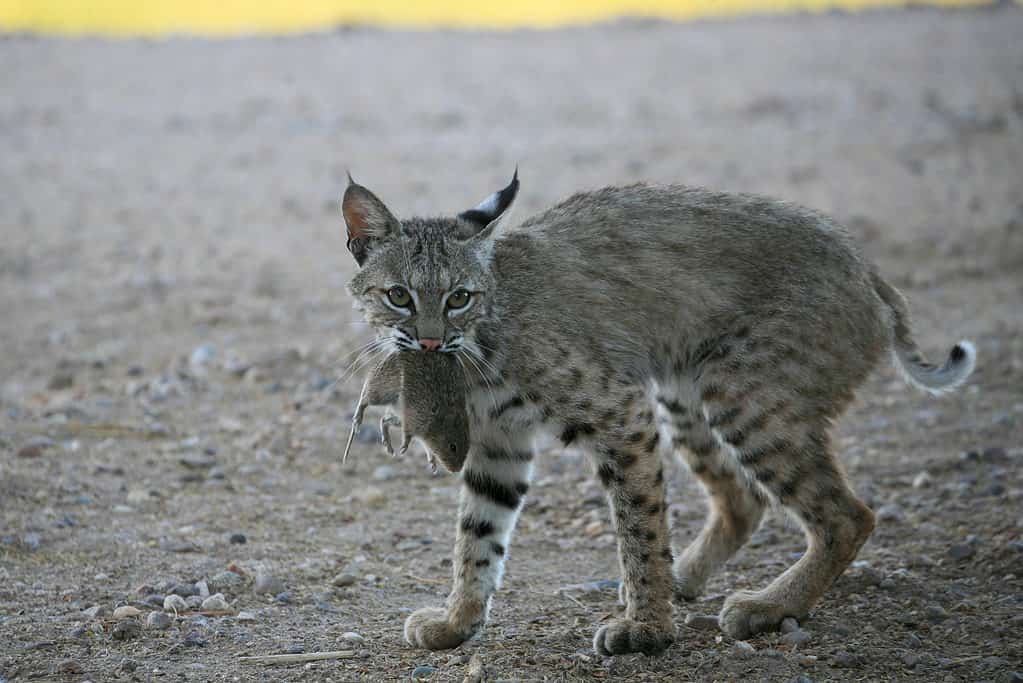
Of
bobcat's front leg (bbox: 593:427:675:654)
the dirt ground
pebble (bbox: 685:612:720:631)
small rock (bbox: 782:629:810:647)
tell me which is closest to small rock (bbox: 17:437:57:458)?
the dirt ground

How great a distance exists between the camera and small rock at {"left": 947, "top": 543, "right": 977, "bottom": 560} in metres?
5.48

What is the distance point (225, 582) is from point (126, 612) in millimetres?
467

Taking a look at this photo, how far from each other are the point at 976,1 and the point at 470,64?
27.6 ft

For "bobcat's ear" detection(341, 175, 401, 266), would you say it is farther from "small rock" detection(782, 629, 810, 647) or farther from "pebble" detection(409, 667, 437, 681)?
"small rock" detection(782, 629, 810, 647)

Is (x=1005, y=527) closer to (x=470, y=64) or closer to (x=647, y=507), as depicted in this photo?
(x=647, y=507)

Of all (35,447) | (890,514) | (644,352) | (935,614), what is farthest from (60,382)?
(935,614)

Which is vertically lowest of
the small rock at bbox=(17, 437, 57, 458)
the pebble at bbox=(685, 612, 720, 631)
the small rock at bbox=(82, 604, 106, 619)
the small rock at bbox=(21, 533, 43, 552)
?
the pebble at bbox=(685, 612, 720, 631)

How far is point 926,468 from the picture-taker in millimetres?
6484

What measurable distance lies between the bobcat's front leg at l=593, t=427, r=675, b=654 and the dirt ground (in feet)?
0.56

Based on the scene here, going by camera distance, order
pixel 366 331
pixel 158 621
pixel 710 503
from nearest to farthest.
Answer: pixel 158 621 → pixel 710 503 → pixel 366 331

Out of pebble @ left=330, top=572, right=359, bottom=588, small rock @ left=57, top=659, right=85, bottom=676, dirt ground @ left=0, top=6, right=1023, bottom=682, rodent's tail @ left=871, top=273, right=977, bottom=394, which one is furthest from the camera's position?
rodent's tail @ left=871, top=273, right=977, bottom=394

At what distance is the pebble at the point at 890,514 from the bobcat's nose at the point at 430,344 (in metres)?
2.40

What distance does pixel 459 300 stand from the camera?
507 cm

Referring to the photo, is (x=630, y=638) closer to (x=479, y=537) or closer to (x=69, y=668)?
(x=479, y=537)
